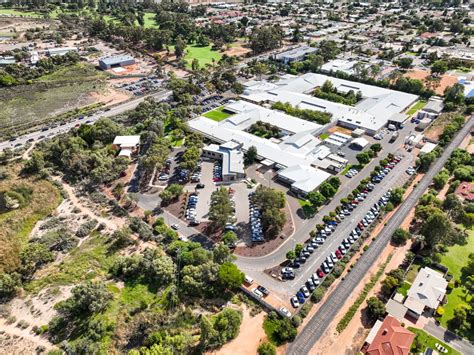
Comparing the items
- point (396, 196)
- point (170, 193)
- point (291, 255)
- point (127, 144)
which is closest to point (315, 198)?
point (291, 255)

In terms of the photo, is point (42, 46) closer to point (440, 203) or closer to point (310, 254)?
point (310, 254)

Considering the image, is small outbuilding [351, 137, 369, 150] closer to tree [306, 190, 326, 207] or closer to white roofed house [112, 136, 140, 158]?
tree [306, 190, 326, 207]

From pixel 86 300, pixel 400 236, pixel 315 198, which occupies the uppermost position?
pixel 315 198

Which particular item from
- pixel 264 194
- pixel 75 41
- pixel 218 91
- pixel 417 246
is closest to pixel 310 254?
pixel 264 194

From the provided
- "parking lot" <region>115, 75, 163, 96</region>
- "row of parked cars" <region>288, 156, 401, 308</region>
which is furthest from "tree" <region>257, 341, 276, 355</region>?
"parking lot" <region>115, 75, 163, 96</region>

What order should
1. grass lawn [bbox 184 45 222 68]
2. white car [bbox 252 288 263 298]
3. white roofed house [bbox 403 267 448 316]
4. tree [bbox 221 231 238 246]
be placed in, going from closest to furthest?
white roofed house [bbox 403 267 448 316] → white car [bbox 252 288 263 298] → tree [bbox 221 231 238 246] → grass lawn [bbox 184 45 222 68]

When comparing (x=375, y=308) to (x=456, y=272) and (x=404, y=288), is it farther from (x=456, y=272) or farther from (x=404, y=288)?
(x=456, y=272)
